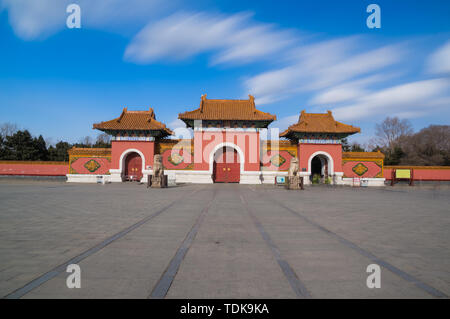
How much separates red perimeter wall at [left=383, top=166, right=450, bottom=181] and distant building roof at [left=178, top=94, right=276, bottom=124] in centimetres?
1234

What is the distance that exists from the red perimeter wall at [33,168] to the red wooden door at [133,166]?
6.06m

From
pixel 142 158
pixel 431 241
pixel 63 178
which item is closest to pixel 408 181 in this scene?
pixel 431 241

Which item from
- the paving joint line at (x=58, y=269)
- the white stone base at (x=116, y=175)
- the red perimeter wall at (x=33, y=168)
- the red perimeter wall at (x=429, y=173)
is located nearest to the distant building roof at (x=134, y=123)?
the white stone base at (x=116, y=175)

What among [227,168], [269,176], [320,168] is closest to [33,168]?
[227,168]

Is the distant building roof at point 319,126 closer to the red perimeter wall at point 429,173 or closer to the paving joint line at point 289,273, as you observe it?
the red perimeter wall at point 429,173

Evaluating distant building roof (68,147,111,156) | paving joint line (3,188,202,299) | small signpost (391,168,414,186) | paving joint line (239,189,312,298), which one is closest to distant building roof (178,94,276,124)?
distant building roof (68,147,111,156)

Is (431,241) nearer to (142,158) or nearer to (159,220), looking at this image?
(159,220)

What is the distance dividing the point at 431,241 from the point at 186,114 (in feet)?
62.7

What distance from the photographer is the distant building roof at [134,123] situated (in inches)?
842

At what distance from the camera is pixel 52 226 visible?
506cm

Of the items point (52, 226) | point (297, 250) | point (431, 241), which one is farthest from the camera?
point (52, 226)

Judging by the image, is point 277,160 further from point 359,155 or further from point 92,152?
point 92,152

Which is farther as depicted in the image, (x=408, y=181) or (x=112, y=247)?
(x=408, y=181)

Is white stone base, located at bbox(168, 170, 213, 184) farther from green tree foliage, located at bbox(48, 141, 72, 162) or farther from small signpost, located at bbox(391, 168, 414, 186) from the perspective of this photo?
green tree foliage, located at bbox(48, 141, 72, 162)
